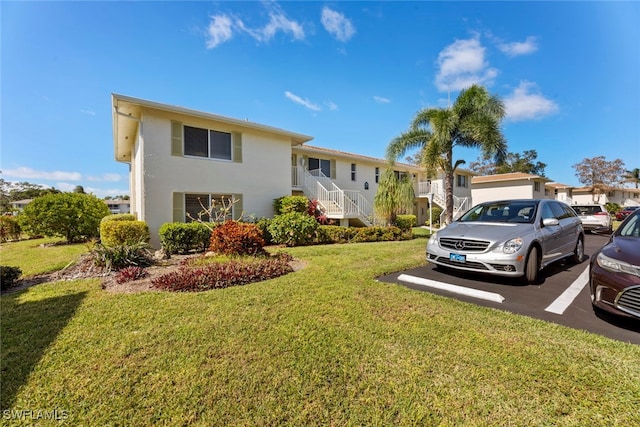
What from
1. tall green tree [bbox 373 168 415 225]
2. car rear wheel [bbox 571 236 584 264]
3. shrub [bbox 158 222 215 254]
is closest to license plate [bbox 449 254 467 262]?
car rear wheel [bbox 571 236 584 264]

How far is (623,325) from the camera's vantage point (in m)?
3.38

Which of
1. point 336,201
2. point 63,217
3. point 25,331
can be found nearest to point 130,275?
point 25,331

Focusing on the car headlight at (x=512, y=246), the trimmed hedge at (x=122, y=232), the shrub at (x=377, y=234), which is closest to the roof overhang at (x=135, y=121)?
the trimmed hedge at (x=122, y=232)

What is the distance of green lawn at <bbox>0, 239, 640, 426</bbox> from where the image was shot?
2021 mm

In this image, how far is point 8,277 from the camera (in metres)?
5.35

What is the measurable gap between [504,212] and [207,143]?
10.7 meters

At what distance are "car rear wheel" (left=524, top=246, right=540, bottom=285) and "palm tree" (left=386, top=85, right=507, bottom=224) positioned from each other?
850 centimetres

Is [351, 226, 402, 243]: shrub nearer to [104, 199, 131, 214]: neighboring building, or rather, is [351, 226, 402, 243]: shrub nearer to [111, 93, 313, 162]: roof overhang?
[111, 93, 313, 162]: roof overhang

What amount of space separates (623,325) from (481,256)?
1.87 meters

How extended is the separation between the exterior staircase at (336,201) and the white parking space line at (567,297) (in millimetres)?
8704

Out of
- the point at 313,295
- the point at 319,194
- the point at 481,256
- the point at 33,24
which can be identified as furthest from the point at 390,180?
the point at 33,24

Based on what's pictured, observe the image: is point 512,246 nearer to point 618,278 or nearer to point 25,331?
point 618,278

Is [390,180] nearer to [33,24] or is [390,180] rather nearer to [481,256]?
[481,256]

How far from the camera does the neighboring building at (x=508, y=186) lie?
2602cm
